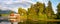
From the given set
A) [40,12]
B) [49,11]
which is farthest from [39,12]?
[49,11]

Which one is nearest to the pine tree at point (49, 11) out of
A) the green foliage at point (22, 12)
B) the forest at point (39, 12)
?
the forest at point (39, 12)

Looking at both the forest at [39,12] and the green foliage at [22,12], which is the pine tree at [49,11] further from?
the green foliage at [22,12]

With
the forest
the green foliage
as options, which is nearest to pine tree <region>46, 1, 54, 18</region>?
the forest

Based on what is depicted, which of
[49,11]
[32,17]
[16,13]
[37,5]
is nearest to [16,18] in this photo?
[16,13]

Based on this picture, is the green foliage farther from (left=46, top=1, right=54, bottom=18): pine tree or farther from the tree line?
(left=46, top=1, right=54, bottom=18): pine tree

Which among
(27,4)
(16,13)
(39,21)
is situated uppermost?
(27,4)

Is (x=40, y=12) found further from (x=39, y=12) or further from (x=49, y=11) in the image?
(x=49, y=11)

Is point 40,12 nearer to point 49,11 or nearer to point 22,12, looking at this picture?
point 49,11

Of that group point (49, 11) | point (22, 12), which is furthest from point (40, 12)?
point (22, 12)

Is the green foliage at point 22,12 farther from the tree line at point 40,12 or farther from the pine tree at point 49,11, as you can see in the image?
the pine tree at point 49,11

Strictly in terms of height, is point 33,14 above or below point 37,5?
below

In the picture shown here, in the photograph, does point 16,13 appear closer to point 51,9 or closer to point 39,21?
point 39,21

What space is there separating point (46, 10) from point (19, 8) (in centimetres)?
38

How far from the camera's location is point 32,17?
1811mm
